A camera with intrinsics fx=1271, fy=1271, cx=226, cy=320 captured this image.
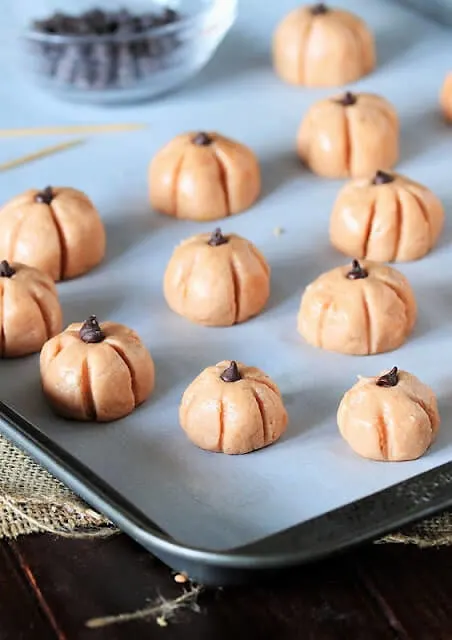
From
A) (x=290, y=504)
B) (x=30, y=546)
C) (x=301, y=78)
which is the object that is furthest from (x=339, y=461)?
(x=301, y=78)

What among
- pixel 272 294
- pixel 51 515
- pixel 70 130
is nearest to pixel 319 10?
pixel 70 130

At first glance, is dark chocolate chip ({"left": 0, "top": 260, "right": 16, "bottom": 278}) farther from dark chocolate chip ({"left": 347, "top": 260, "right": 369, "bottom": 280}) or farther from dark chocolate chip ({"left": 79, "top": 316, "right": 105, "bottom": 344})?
→ dark chocolate chip ({"left": 347, "top": 260, "right": 369, "bottom": 280})

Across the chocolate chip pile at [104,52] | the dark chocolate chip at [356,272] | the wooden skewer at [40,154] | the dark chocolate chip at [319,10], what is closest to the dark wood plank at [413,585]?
the dark chocolate chip at [356,272]

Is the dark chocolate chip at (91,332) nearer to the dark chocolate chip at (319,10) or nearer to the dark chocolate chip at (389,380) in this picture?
the dark chocolate chip at (389,380)

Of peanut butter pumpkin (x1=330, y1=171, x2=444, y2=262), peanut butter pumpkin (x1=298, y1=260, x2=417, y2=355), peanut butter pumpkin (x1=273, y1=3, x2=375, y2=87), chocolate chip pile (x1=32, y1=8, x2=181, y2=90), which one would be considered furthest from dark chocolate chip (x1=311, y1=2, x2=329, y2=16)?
peanut butter pumpkin (x1=298, y1=260, x2=417, y2=355)

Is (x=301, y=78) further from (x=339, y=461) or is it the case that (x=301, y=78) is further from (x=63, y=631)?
(x=63, y=631)

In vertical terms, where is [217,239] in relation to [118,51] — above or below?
below

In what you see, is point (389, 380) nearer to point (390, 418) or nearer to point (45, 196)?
point (390, 418)
